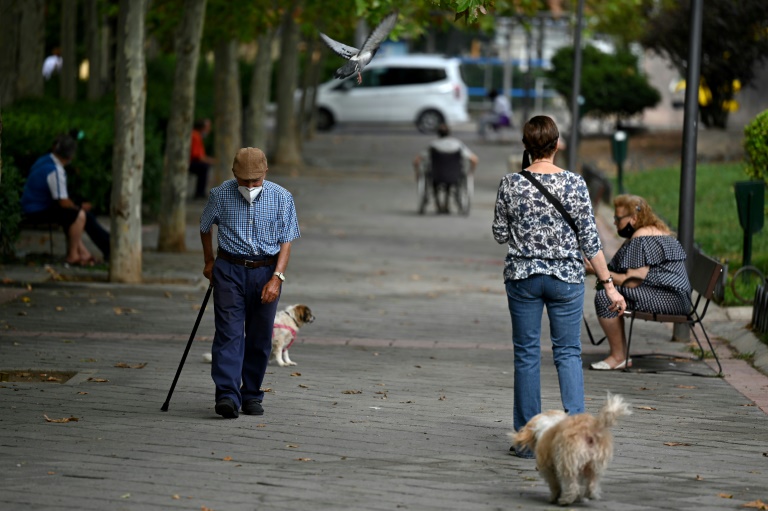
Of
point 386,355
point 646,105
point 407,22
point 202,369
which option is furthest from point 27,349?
point 646,105

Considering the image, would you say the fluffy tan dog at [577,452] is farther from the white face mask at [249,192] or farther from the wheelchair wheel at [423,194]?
the wheelchair wheel at [423,194]

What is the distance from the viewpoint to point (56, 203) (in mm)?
14445

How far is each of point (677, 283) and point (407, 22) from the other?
37.4ft

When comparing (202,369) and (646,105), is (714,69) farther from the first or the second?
(202,369)

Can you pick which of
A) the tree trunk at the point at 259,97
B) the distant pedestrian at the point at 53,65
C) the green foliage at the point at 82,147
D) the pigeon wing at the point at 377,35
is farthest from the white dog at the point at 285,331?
the distant pedestrian at the point at 53,65

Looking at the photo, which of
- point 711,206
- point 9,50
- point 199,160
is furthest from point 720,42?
point 9,50

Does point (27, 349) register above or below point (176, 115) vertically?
below

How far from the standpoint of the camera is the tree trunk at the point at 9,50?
2184 centimetres

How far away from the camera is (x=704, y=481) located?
645 centimetres

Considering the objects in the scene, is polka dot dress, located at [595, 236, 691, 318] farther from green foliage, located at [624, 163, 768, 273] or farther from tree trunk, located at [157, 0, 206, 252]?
tree trunk, located at [157, 0, 206, 252]

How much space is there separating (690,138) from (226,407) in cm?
535

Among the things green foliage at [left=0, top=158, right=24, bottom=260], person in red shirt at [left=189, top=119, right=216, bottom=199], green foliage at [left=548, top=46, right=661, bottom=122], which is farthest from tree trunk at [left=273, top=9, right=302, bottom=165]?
green foliage at [left=0, top=158, right=24, bottom=260]

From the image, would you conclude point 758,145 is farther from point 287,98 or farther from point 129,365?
point 287,98

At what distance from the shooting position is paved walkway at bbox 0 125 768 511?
6.12 meters
